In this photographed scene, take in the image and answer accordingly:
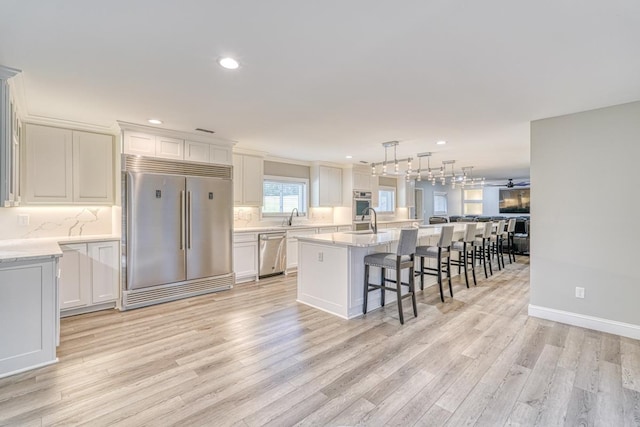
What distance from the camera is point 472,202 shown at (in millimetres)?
12430

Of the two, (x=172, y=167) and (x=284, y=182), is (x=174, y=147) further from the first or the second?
(x=284, y=182)

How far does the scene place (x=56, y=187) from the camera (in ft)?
12.2

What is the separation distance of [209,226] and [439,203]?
9819 mm

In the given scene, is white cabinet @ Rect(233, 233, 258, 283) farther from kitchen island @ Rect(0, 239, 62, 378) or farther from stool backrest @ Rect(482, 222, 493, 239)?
stool backrest @ Rect(482, 222, 493, 239)

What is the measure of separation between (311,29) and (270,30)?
240 millimetres

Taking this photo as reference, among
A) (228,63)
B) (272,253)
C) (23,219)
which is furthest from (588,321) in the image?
(23,219)

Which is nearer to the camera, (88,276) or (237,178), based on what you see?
(88,276)

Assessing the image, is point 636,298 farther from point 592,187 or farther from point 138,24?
point 138,24

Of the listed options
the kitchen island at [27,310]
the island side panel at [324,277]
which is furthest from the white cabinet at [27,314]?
the island side panel at [324,277]

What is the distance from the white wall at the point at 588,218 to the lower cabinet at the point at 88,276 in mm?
5075

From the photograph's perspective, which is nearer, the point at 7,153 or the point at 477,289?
the point at 7,153

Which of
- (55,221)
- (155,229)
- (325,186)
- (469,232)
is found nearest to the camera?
(55,221)

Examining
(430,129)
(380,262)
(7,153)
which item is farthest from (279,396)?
(430,129)

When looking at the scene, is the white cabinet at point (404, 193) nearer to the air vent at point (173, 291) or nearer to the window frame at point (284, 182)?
the window frame at point (284, 182)
